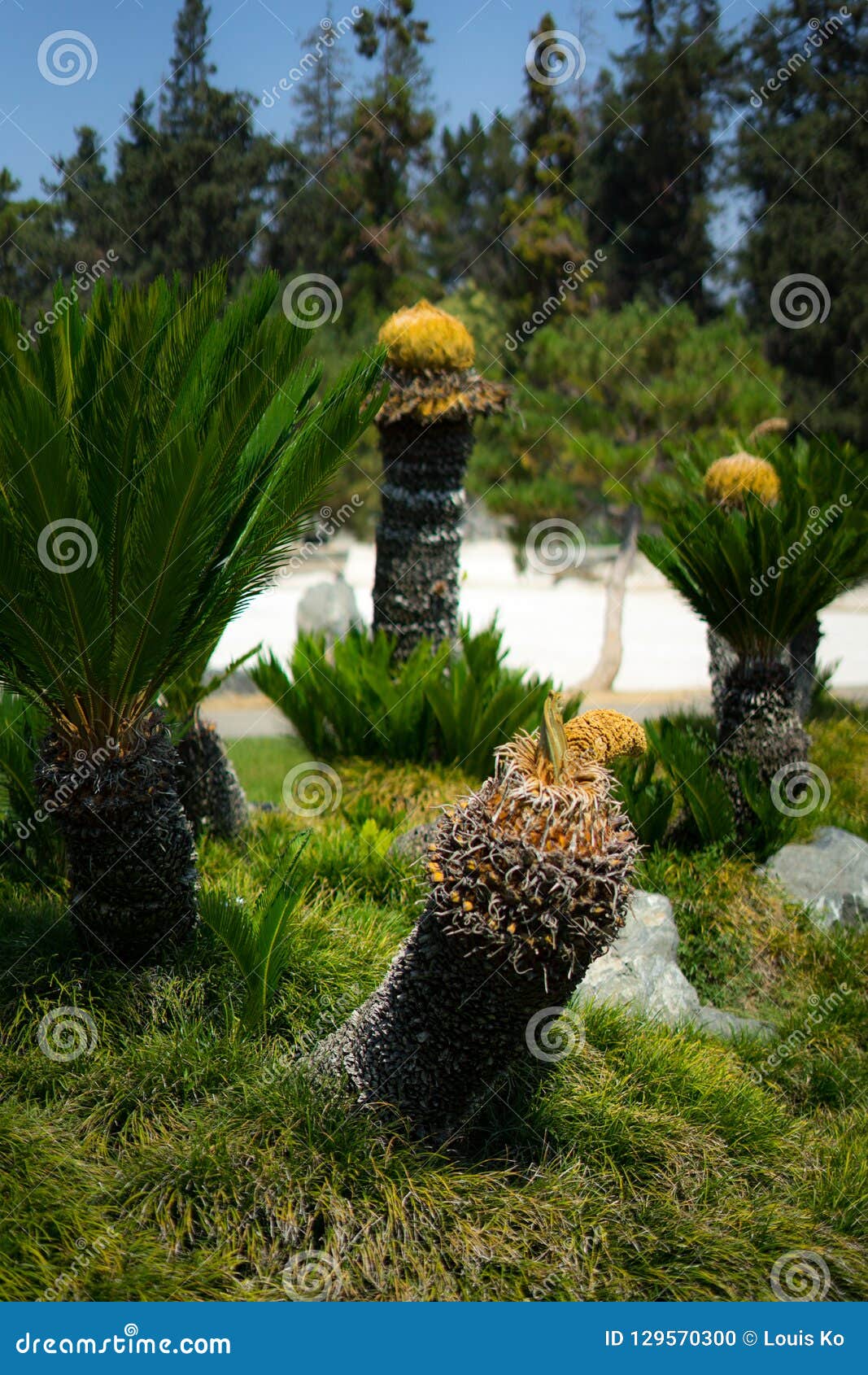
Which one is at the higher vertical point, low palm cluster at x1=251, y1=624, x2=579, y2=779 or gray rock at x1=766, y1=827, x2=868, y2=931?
gray rock at x1=766, y1=827, x2=868, y2=931

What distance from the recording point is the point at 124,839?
3838mm

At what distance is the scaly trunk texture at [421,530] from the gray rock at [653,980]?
2768mm

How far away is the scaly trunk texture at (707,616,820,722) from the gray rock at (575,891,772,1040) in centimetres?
188

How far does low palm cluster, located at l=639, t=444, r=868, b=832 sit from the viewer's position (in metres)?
6.12

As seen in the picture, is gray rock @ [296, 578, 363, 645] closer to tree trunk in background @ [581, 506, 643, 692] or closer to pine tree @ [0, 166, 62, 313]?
tree trunk in background @ [581, 506, 643, 692]

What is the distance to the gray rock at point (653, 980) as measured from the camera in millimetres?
4562

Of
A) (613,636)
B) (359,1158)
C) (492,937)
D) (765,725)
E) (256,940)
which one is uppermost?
(613,636)

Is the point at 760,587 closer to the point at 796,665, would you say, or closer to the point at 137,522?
the point at 796,665

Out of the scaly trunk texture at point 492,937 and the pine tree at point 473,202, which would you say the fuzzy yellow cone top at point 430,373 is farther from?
the pine tree at point 473,202

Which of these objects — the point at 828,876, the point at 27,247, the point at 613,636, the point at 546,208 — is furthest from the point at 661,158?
the point at 828,876

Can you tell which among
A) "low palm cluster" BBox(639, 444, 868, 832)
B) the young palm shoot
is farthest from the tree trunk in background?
the young palm shoot

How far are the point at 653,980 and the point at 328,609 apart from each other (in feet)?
40.1

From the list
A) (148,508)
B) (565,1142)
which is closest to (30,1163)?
(565,1142)

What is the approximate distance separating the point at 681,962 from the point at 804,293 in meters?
13.5
